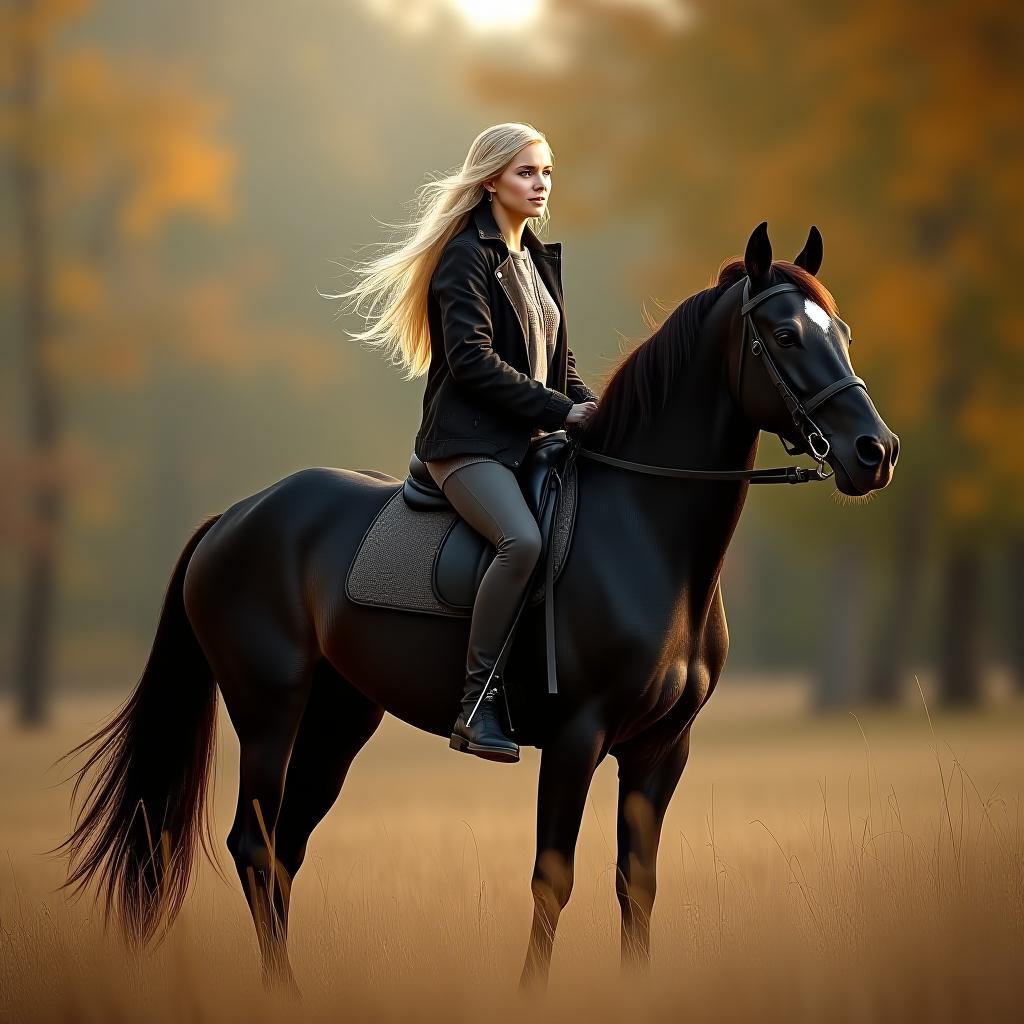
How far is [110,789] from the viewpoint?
6.05 m

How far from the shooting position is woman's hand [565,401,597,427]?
509cm

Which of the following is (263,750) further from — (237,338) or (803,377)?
(237,338)

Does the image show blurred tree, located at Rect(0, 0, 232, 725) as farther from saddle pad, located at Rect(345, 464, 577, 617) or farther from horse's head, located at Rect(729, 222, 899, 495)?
horse's head, located at Rect(729, 222, 899, 495)

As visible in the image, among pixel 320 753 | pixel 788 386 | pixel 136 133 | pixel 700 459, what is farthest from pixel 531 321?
pixel 136 133

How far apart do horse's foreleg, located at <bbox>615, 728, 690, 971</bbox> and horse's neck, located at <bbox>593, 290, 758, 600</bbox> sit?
0.67m

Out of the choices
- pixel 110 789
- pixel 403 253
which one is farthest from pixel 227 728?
pixel 403 253

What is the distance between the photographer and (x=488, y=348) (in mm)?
5035

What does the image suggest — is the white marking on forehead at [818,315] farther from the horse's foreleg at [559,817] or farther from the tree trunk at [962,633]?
the tree trunk at [962,633]

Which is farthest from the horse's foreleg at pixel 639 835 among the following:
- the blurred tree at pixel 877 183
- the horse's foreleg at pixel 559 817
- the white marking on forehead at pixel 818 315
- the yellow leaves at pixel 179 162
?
the yellow leaves at pixel 179 162

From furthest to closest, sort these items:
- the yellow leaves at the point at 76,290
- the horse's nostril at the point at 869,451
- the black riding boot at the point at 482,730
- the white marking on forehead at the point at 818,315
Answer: the yellow leaves at the point at 76,290
the black riding boot at the point at 482,730
the white marking on forehead at the point at 818,315
the horse's nostril at the point at 869,451

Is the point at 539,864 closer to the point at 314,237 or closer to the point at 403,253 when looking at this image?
the point at 403,253

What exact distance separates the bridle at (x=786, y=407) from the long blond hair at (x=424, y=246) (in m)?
0.99

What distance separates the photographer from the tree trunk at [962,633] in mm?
18047

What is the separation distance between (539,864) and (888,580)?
22.0 meters
